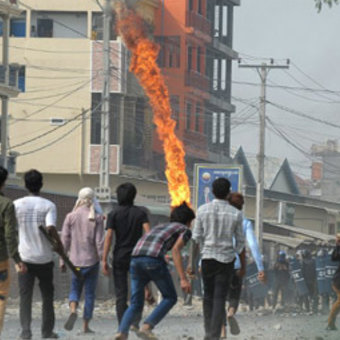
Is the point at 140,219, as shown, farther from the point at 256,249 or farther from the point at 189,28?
the point at 189,28

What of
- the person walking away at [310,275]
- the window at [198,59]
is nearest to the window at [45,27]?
the window at [198,59]

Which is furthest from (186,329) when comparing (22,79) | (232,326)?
(22,79)

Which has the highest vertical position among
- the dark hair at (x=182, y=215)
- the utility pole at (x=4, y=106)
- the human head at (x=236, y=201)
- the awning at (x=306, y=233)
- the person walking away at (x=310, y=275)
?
the utility pole at (x=4, y=106)

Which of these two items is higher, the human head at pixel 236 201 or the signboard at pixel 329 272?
the human head at pixel 236 201

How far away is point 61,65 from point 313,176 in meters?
63.6

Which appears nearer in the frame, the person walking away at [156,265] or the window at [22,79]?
the person walking away at [156,265]

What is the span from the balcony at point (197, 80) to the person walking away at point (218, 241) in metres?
51.7

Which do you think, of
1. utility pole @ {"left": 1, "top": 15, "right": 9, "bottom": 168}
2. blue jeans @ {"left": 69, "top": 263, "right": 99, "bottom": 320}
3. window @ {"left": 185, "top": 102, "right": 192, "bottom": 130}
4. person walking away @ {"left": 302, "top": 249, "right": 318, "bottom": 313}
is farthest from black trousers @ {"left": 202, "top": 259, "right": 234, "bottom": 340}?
window @ {"left": 185, "top": 102, "right": 192, "bottom": 130}

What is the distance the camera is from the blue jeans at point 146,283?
40.2 feet

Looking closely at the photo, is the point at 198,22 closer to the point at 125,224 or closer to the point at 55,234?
the point at 125,224

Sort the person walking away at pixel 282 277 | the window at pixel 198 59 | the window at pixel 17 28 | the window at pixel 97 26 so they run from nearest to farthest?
the person walking away at pixel 282 277, the window at pixel 17 28, the window at pixel 97 26, the window at pixel 198 59

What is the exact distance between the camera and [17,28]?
2253 inches

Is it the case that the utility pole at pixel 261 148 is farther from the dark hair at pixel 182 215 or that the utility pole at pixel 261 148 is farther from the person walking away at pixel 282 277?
the dark hair at pixel 182 215

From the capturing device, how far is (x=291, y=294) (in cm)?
3262
